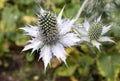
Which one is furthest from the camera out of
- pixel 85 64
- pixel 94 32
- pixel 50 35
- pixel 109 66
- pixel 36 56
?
pixel 36 56

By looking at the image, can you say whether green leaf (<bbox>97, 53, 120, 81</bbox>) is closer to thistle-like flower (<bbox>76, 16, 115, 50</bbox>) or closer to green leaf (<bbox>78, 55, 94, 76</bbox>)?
green leaf (<bbox>78, 55, 94, 76</bbox>)

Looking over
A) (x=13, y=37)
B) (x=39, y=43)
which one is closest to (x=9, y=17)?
(x=13, y=37)

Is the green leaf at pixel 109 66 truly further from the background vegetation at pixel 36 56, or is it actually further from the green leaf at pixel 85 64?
the green leaf at pixel 85 64

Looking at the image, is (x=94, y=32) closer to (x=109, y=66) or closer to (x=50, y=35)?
(x=50, y=35)

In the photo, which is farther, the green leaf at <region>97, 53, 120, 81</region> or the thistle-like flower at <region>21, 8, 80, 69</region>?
the green leaf at <region>97, 53, 120, 81</region>

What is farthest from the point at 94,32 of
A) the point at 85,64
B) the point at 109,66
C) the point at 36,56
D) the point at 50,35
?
the point at 36,56

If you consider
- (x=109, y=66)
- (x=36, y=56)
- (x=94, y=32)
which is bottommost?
(x=109, y=66)

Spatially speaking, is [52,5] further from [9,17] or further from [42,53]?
[42,53]

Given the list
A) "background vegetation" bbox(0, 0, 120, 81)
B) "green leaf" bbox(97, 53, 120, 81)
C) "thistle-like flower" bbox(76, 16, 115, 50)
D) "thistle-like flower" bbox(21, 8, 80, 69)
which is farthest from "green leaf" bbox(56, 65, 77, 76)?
"thistle-like flower" bbox(21, 8, 80, 69)
